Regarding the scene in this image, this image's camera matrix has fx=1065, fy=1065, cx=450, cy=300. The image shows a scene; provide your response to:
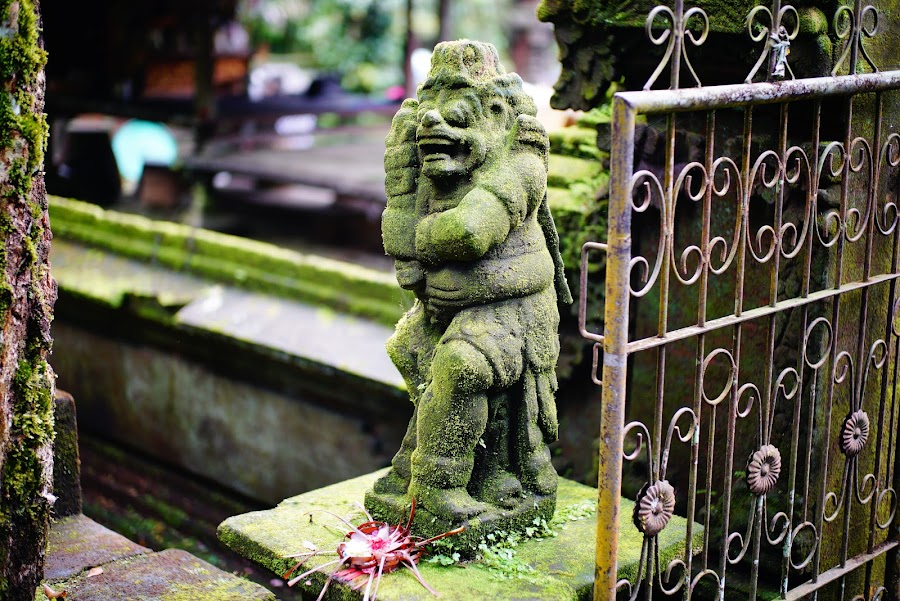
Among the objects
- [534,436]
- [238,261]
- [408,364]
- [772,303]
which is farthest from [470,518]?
[238,261]

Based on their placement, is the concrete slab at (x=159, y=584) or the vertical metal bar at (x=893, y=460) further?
the vertical metal bar at (x=893, y=460)

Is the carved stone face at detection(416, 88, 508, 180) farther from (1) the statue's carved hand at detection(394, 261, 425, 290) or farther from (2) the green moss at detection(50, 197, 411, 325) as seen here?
(2) the green moss at detection(50, 197, 411, 325)

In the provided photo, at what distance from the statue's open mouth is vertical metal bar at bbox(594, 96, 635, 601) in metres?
0.63

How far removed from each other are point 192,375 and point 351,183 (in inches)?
112

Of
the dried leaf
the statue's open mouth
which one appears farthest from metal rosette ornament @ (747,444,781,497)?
the dried leaf

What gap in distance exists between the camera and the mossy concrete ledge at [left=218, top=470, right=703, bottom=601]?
314cm

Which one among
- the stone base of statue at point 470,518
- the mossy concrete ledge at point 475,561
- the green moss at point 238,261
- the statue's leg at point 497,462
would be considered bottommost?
the mossy concrete ledge at point 475,561

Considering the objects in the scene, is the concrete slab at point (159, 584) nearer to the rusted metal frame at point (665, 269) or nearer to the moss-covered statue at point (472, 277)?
the moss-covered statue at point (472, 277)

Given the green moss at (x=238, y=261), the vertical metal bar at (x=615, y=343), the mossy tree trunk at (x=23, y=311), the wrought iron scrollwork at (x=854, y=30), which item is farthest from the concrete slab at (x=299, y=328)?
the wrought iron scrollwork at (x=854, y=30)

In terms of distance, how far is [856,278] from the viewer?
3.76m

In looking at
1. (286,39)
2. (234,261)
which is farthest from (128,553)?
(286,39)

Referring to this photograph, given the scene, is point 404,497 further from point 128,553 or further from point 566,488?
point 128,553

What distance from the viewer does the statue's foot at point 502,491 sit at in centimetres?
337

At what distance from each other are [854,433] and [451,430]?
1.40 m
